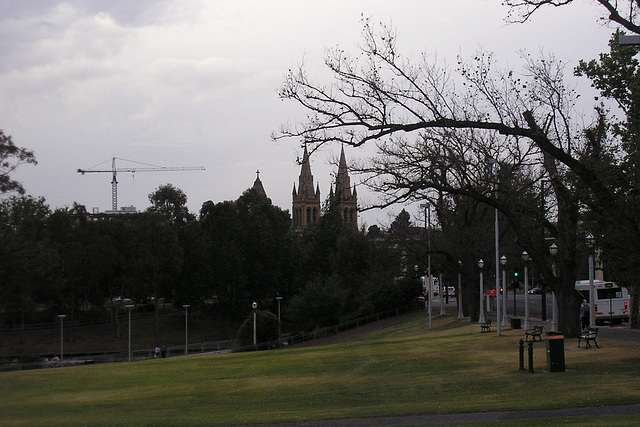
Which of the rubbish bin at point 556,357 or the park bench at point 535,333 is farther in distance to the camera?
the park bench at point 535,333

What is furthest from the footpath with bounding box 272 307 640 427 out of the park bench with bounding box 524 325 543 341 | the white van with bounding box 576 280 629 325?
the white van with bounding box 576 280 629 325

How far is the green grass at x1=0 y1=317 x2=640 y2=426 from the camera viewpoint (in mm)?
15750

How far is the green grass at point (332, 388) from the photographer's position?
15.8 m

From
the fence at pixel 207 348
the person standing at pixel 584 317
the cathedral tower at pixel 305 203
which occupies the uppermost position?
the cathedral tower at pixel 305 203

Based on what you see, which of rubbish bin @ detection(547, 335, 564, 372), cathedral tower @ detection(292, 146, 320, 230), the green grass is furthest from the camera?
cathedral tower @ detection(292, 146, 320, 230)

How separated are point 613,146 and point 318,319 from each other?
55225 mm

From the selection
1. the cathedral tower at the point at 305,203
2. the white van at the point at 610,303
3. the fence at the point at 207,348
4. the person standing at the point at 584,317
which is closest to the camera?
the person standing at the point at 584,317

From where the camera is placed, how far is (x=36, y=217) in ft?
255

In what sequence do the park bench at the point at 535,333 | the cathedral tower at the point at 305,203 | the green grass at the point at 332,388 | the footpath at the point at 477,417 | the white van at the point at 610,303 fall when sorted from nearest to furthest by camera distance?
the footpath at the point at 477,417 → the green grass at the point at 332,388 → the park bench at the point at 535,333 → the white van at the point at 610,303 → the cathedral tower at the point at 305,203

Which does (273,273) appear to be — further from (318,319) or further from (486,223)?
(486,223)

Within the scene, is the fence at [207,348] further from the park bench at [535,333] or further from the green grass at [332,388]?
the park bench at [535,333]

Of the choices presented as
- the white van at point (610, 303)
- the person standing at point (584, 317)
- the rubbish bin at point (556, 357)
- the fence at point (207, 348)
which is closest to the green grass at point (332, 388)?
the rubbish bin at point (556, 357)

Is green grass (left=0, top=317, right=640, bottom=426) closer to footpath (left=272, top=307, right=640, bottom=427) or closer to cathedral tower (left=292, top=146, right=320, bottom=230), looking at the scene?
footpath (left=272, top=307, right=640, bottom=427)

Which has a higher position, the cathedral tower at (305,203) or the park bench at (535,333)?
the cathedral tower at (305,203)
